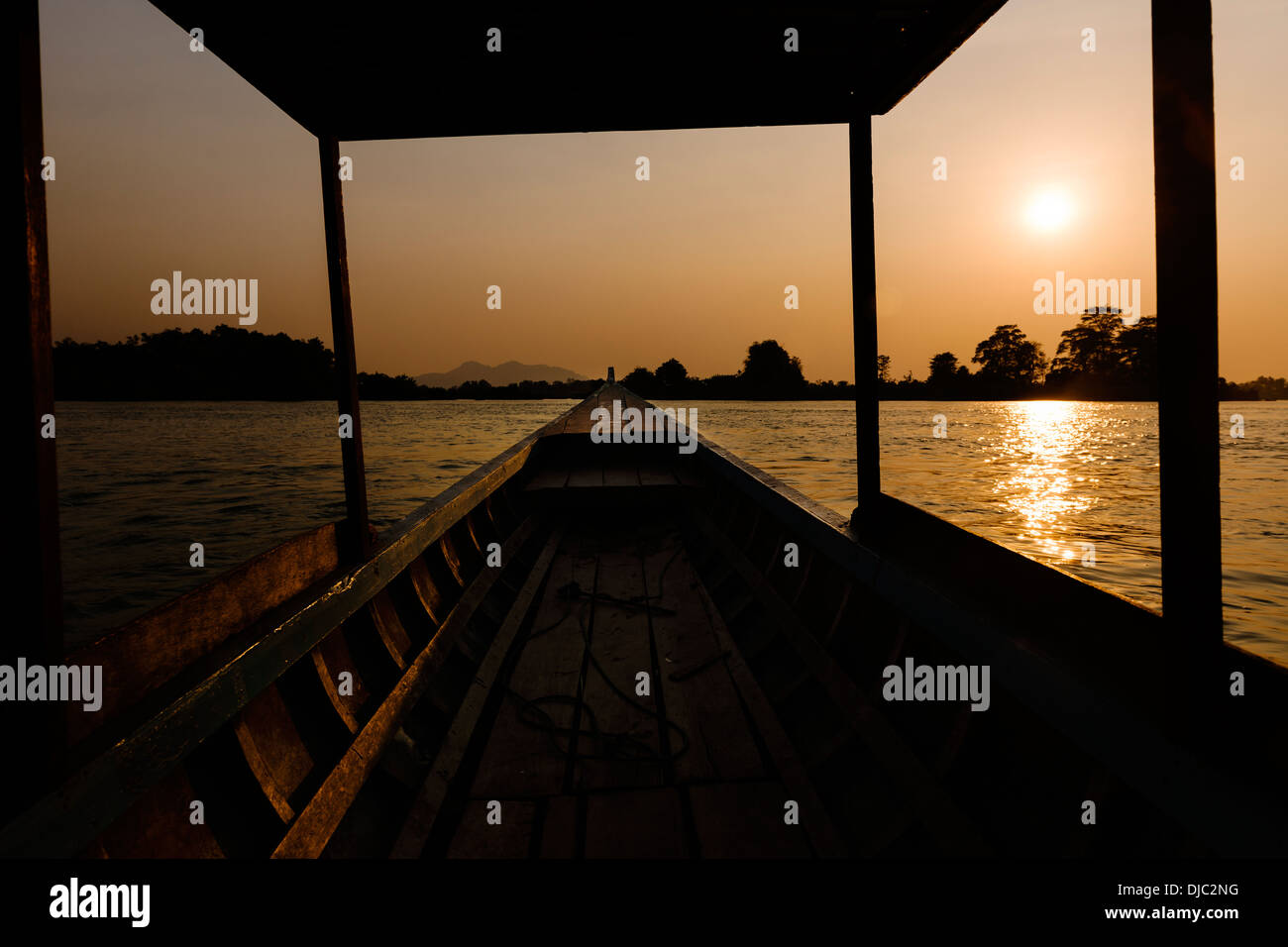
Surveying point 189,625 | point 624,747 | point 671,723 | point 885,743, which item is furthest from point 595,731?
point 189,625

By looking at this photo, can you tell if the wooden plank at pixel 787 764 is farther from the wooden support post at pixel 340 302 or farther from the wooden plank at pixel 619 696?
the wooden support post at pixel 340 302

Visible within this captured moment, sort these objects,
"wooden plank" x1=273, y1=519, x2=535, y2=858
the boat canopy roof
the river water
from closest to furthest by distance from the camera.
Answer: "wooden plank" x1=273, y1=519, x2=535, y2=858, the boat canopy roof, the river water

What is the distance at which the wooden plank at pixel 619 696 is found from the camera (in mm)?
2441

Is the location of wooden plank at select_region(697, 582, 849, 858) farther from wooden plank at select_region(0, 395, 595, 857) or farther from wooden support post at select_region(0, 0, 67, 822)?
wooden support post at select_region(0, 0, 67, 822)

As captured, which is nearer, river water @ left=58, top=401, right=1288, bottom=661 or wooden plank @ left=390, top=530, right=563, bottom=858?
wooden plank @ left=390, top=530, right=563, bottom=858

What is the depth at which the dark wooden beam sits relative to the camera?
1.34 metres

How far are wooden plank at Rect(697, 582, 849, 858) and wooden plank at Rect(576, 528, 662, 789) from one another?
1.34 feet

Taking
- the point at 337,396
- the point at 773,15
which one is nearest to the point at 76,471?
the point at 337,396

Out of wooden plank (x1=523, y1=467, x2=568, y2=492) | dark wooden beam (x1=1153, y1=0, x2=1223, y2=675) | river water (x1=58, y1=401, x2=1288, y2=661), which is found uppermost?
dark wooden beam (x1=1153, y1=0, x2=1223, y2=675)

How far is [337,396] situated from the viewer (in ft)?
11.9

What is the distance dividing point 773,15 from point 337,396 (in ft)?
9.32

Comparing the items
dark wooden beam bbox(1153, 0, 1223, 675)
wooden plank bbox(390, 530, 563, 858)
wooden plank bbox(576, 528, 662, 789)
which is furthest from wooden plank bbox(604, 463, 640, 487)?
dark wooden beam bbox(1153, 0, 1223, 675)

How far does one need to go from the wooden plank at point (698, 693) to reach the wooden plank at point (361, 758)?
41.7 inches

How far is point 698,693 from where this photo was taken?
9.89 feet
